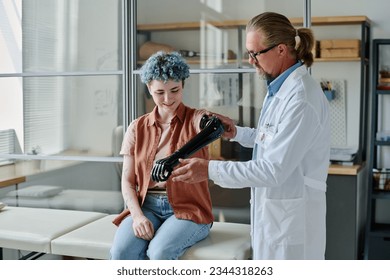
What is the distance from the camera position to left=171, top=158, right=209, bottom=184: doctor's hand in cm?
202

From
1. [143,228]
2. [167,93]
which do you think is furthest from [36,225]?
[167,93]

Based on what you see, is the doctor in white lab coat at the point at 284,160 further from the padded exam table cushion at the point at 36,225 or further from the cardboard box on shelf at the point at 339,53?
the cardboard box on shelf at the point at 339,53

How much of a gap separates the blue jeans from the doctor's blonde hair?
2.72 feet

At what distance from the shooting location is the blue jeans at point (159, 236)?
229cm

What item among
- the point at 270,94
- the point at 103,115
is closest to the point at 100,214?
the point at 103,115

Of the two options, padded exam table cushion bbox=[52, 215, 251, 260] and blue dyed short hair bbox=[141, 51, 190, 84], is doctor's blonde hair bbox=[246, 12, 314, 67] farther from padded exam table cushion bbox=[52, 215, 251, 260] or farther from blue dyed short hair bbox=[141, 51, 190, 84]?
padded exam table cushion bbox=[52, 215, 251, 260]

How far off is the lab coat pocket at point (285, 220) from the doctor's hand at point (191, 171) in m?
0.27

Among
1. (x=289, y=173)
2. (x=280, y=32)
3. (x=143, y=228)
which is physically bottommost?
(x=143, y=228)

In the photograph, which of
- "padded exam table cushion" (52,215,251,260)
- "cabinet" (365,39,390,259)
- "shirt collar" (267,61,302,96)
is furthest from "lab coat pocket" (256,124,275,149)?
"cabinet" (365,39,390,259)

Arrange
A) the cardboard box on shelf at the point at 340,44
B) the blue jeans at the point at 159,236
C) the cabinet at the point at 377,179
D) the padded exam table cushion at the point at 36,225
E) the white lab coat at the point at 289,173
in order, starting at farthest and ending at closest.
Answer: the cardboard box on shelf at the point at 340,44 < the cabinet at the point at 377,179 < the padded exam table cushion at the point at 36,225 < the blue jeans at the point at 159,236 < the white lab coat at the point at 289,173

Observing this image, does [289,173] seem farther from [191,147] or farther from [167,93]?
[167,93]

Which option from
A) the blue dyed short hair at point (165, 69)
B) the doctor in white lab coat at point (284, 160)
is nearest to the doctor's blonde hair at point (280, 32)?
the doctor in white lab coat at point (284, 160)

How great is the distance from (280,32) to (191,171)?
0.59m

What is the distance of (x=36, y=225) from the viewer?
114 inches
